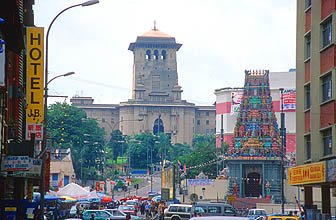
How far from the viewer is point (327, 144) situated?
37000mm

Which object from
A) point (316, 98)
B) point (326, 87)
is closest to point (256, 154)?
point (316, 98)

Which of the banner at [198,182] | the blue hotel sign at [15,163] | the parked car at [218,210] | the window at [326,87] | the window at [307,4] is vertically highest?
the window at [307,4]

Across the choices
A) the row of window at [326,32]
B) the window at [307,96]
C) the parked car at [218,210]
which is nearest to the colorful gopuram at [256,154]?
the parked car at [218,210]

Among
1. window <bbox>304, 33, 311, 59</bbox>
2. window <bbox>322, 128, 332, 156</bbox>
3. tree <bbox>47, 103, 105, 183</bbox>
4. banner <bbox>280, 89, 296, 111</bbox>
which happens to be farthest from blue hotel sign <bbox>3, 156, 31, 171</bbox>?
banner <bbox>280, 89, 296, 111</bbox>

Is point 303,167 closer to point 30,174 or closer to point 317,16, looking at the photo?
point 317,16

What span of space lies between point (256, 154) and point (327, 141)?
54.1 m

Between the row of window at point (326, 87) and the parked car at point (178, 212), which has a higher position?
the row of window at point (326, 87)

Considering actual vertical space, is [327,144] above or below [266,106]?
below

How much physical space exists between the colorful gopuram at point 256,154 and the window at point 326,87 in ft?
171

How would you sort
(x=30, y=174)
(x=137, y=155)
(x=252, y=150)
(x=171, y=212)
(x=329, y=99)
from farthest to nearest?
(x=137, y=155) → (x=252, y=150) → (x=171, y=212) → (x=329, y=99) → (x=30, y=174)

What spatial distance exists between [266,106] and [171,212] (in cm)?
4513

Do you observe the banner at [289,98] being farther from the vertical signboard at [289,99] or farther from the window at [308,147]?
the window at [308,147]

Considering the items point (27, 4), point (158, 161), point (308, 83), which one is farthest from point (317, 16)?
point (158, 161)

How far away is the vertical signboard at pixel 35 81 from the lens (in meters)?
35.9
